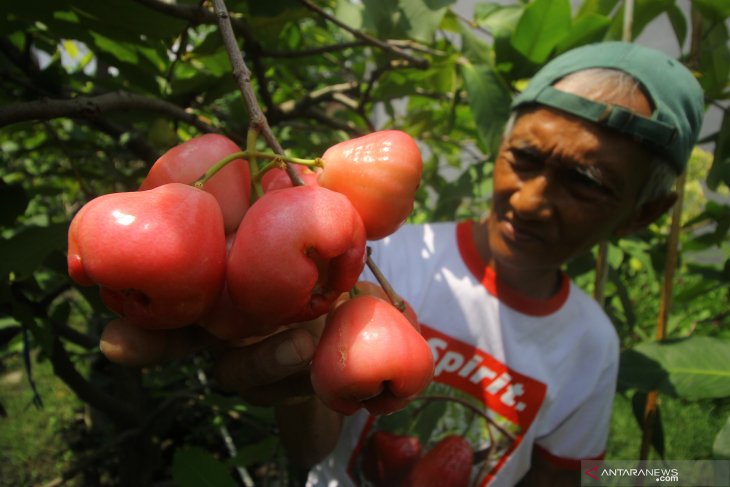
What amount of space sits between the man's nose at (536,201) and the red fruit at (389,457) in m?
0.61

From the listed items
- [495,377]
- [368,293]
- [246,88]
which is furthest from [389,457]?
[246,88]

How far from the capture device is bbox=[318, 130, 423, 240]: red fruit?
2.06ft

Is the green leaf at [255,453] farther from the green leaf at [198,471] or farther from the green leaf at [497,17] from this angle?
the green leaf at [497,17]

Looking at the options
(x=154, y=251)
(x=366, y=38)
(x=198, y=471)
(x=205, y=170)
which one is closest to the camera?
(x=154, y=251)

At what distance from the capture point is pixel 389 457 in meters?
1.28

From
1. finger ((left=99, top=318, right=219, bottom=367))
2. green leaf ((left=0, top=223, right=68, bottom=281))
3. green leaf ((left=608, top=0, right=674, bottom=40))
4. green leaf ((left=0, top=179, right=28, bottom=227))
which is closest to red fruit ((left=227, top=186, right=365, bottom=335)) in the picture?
finger ((left=99, top=318, right=219, bottom=367))

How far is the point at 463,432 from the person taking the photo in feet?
4.36

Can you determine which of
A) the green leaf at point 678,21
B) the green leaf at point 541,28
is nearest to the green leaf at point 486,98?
the green leaf at point 541,28

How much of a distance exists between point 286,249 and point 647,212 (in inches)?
45.5

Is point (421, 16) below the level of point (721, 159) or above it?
above

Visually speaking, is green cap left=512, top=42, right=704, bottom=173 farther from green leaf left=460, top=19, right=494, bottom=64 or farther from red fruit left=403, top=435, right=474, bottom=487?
red fruit left=403, top=435, right=474, bottom=487

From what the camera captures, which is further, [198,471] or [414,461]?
[414,461]

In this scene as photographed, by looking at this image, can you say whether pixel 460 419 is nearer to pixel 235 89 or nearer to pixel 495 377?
pixel 495 377

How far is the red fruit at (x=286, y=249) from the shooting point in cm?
55
